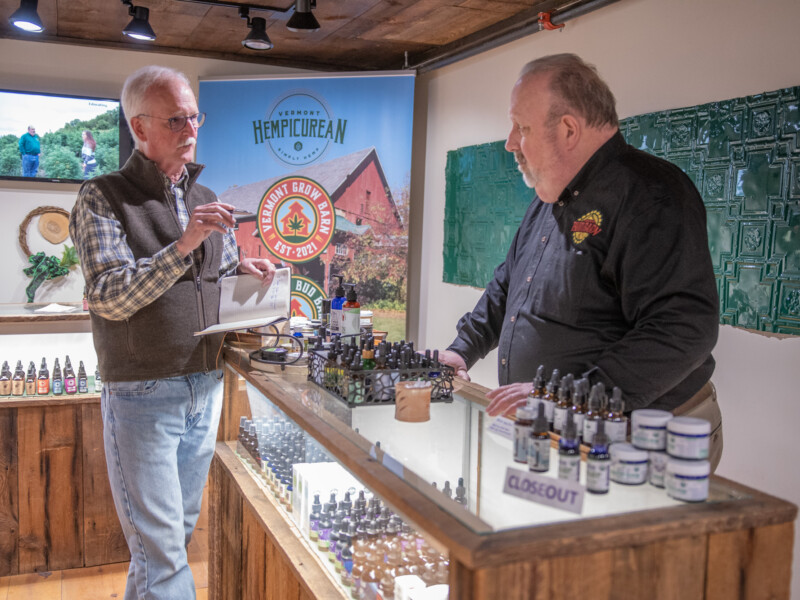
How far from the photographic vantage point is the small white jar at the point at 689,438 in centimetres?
115

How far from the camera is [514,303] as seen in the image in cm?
223

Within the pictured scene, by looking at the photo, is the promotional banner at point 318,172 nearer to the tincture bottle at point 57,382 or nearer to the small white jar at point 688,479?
the tincture bottle at point 57,382

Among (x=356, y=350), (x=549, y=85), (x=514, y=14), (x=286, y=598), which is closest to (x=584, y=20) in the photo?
(x=514, y=14)

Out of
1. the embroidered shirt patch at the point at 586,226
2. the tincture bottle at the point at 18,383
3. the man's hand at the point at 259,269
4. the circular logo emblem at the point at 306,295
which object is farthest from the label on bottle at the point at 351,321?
the circular logo emblem at the point at 306,295

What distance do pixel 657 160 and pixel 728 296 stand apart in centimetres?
128

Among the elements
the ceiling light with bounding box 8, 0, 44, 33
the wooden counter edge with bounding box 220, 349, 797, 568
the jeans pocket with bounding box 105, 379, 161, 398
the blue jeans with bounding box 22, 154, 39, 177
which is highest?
the ceiling light with bounding box 8, 0, 44, 33

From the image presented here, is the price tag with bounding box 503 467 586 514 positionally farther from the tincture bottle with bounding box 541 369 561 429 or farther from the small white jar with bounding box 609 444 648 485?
the tincture bottle with bounding box 541 369 561 429

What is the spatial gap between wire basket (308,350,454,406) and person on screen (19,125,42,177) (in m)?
3.92

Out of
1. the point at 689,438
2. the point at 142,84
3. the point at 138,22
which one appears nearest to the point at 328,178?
the point at 138,22

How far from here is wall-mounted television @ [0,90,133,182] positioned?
495 centimetres

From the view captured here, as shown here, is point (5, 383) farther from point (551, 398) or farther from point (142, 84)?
point (551, 398)

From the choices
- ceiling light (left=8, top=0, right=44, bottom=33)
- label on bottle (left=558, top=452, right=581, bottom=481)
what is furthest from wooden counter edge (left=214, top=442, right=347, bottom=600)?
ceiling light (left=8, top=0, right=44, bottom=33)

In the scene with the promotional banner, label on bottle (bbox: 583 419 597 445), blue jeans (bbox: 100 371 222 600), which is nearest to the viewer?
label on bottle (bbox: 583 419 597 445)

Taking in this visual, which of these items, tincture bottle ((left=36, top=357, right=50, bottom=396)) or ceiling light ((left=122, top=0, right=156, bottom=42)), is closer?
tincture bottle ((left=36, top=357, right=50, bottom=396))
